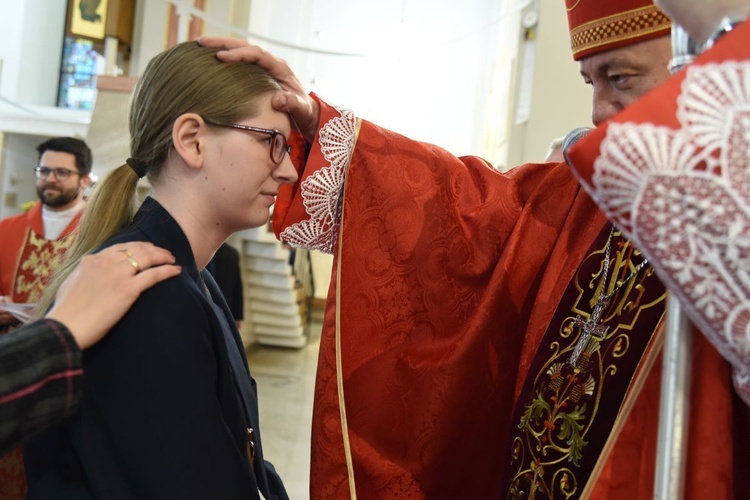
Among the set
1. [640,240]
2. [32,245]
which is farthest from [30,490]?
[32,245]

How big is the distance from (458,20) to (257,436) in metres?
12.4

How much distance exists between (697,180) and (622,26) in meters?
0.97

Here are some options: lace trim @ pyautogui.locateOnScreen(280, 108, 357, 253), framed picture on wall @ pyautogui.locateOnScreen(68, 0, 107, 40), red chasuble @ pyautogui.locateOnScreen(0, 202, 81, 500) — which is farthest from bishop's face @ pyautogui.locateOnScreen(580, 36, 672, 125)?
framed picture on wall @ pyautogui.locateOnScreen(68, 0, 107, 40)

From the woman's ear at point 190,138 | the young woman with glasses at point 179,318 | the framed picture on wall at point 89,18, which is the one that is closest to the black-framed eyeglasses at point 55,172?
the young woman with glasses at point 179,318

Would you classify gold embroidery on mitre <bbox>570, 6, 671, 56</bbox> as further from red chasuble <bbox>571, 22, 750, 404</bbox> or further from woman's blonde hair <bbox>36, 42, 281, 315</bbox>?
red chasuble <bbox>571, 22, 750, 404</bbox>

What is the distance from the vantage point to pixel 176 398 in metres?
1.13

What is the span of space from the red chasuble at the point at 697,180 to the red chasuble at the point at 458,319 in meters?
0.61

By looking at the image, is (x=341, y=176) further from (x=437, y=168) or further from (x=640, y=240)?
(x=640, y=240)

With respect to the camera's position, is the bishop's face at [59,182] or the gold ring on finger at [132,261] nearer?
the gold ring on finger at [132,261]

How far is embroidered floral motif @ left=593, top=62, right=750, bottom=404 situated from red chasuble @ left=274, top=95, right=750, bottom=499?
2.01 feet

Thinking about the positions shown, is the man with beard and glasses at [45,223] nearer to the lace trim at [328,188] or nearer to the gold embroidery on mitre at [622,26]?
the lace trim at [328,188]

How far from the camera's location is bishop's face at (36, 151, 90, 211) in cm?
438

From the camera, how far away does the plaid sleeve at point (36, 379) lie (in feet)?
3.26

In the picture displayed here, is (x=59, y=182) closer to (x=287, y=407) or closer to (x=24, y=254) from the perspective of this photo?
(x=24, y=254)
